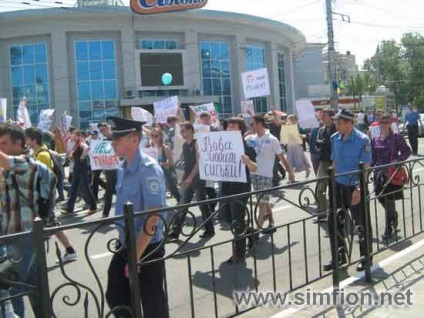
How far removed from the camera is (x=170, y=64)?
44844 millimetres

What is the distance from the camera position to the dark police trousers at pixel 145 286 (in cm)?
364

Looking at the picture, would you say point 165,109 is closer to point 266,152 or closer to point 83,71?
point 266,152

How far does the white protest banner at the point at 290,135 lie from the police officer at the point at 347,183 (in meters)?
6.45

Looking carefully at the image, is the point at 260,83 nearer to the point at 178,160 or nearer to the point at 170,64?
the point at 178,160

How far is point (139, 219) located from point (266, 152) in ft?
15.0

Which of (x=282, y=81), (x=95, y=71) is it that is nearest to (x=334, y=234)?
(x=95, y=71)

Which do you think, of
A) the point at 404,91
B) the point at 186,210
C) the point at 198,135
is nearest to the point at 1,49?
the point at 198,135

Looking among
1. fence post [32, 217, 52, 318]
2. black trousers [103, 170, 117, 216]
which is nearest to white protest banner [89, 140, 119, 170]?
black trousers [103, 170, 117, 216]

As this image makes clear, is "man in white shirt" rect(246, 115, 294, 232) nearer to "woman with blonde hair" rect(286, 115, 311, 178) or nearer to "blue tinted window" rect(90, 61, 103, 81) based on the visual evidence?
"woman with blonde hair" rect(286, 115, 311, 178)

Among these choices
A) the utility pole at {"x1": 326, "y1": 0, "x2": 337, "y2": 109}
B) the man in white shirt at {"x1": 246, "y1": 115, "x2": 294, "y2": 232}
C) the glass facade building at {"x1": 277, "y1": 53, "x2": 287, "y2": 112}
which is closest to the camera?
the man in white shirt at {"x1": 246, "y1": 115, "x2": 294, "y2": 232}

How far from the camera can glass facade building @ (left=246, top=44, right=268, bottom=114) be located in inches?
1961

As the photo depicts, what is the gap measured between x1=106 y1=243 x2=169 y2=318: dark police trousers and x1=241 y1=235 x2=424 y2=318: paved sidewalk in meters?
1.32

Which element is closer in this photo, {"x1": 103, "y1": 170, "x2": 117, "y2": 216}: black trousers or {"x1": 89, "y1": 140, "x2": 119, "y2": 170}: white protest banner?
{"x1": 103, "y1": 170, "x2": 117, "y2": 216}: black trousers

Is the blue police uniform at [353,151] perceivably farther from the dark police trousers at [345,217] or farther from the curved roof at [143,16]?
the curved roof at [143,16]
